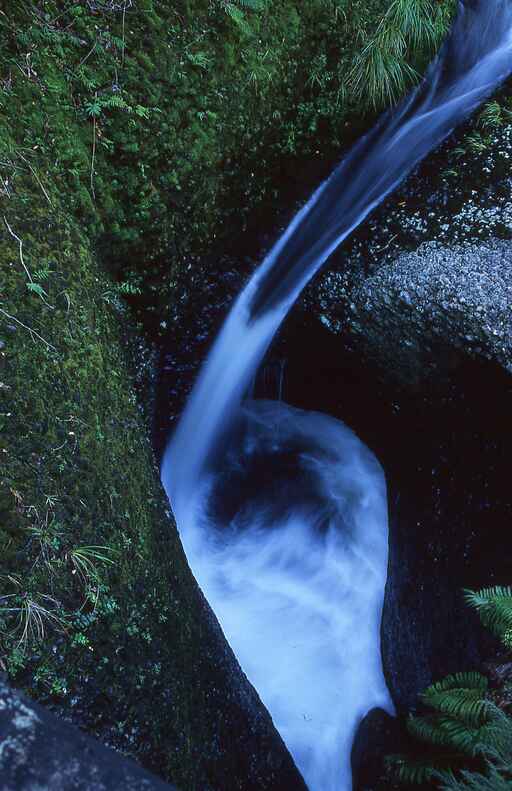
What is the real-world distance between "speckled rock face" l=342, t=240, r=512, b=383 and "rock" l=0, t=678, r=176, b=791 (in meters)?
3.56

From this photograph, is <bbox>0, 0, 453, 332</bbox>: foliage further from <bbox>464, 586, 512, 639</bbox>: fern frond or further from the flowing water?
<bbox>464, 586, 512, 639</bbox>: fern frond

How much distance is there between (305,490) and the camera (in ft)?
20.7

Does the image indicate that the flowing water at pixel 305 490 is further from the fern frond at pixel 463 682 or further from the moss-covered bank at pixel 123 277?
the fern frond at pixel 463 682

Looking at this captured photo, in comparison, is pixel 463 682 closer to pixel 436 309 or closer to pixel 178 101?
pixel 436 309

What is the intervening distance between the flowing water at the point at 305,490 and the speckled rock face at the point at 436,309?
2.63 feet

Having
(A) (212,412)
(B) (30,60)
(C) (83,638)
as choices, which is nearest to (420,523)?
(A) (212,412)

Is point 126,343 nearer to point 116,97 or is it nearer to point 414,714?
point 116,97

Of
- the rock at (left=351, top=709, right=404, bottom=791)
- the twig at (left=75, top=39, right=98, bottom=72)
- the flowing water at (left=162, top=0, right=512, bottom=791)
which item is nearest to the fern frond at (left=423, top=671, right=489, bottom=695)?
the rock at (left=351, top=709, right=404, bottom=791)

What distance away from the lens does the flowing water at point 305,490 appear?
5219 millimetres

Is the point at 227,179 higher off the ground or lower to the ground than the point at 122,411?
higher

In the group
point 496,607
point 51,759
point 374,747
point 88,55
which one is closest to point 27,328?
point 88,55

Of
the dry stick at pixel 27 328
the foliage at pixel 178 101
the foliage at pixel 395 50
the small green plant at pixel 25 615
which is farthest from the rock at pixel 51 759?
the foliage at pixel 395 50

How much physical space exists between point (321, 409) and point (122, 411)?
274cm

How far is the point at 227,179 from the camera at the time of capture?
15.9 feet
